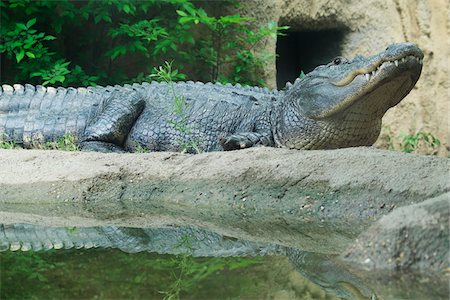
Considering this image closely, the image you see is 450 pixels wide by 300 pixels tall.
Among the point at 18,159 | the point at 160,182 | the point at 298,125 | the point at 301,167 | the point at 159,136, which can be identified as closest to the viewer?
the point at 301,167

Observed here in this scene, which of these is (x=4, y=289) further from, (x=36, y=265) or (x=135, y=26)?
(x=135, y=26)

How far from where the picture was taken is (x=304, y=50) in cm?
945

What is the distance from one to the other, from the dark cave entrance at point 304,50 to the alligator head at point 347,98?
3192 mm

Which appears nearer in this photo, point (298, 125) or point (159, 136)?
point (298, 125)

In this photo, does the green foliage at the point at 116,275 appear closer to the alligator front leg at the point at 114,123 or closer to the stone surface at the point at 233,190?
the stone surface at the point at 233,190

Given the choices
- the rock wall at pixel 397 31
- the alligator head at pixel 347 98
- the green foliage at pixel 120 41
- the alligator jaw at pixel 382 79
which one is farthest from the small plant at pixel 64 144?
the rock wall at pixel 397 31

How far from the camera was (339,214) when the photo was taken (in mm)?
3400

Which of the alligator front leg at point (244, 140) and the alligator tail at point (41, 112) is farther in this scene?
the alligator tail at point (41, 112)

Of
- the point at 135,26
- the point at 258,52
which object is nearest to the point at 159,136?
the point at 135,26

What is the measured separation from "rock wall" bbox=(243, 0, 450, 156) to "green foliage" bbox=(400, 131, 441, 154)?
5.9 inches

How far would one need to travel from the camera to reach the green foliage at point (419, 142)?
26.4 feet

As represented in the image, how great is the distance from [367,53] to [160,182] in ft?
16.3

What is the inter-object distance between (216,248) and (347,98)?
261 cm

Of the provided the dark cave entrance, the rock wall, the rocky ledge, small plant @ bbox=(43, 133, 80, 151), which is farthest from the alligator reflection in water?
the dark cave entrance
